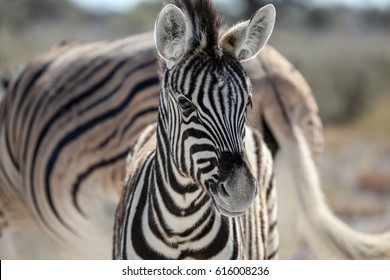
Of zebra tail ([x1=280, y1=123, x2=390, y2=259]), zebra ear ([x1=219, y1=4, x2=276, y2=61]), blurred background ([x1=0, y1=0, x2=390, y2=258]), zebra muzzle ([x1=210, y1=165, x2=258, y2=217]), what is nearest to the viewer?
zebra muzzle ([x1=210, y1=165, x2=258, y2=217])

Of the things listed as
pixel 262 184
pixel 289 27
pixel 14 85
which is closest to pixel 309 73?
pixel 289 27

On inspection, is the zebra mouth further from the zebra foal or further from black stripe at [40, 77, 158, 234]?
black stripe at [40, 77, 158, 234]

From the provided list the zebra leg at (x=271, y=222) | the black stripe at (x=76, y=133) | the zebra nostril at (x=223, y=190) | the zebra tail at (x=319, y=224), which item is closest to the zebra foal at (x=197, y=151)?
the zebra nostril at (x=223, y=190)

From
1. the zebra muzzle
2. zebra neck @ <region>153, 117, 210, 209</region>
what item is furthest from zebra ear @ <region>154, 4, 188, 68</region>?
the zebra muzzle

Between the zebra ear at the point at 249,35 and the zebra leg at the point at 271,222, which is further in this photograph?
the zebra leg at the point at 271,222

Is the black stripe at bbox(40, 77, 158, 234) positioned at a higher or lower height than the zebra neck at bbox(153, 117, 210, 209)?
lower

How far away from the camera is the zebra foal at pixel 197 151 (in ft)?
8.91

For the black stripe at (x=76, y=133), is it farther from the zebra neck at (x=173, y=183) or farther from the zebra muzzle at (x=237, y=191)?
the zebra muzzle at (x=237, y=191)

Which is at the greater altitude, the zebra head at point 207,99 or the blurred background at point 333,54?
the zebra head at point 207,99

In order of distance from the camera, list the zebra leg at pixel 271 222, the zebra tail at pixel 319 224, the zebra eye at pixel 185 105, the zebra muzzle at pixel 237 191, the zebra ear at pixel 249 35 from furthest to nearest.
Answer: the zebra tail at pixel 319 224 → the zebra leg at pixel 271 222 → the zebra ear at pixel 249 35 → the zebra eye at pixel 185 105 → the zebra muzzle at pixel 237 191

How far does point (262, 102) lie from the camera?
431 cm

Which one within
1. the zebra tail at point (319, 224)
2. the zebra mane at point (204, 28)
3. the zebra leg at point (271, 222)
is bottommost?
the zebra tail at point (319, 224)

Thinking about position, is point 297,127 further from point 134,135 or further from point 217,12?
point 217,12

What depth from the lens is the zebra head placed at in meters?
2.68
